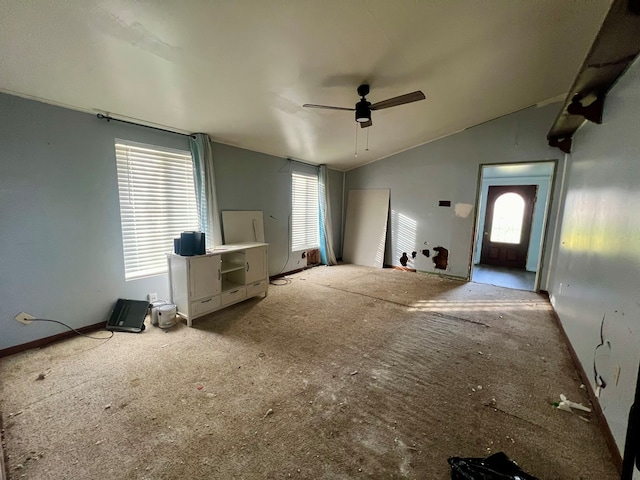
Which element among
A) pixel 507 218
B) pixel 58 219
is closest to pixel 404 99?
pixel 58 219

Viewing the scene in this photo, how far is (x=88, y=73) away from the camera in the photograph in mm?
2092

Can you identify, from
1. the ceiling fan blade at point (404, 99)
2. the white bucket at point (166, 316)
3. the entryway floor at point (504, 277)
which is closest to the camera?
the ceiling fan blade at point (404, 99)

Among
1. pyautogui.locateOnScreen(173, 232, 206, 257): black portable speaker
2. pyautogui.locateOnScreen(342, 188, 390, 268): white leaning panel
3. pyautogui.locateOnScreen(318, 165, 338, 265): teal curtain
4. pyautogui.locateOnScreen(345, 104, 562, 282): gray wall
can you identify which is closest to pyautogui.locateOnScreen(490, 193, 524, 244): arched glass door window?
pyautogui.locateOnScreen(345, 104, 562, 282): gray wall

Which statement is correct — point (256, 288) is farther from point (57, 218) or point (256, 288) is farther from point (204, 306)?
point (57, 218)

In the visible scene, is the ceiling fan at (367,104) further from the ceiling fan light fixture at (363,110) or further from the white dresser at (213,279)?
the white dresser at (213,279)

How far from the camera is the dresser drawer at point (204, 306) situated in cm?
301

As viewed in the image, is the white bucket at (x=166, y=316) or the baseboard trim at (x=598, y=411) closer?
the baseboard trim at (x=598, y=411)

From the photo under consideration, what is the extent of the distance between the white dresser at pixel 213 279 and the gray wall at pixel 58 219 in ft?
1.75

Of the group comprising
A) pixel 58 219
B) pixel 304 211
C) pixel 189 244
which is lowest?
pixel 189 244

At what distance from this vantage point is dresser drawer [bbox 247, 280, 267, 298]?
12.2 feet

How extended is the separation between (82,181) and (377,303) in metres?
3.77

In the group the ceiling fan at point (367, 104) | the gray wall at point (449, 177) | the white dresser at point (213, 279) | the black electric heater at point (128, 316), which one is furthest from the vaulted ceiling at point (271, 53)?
the black electric heater at point (128, 316)

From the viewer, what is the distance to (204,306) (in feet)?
10.2

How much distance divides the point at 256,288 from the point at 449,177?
4223 millimetres
